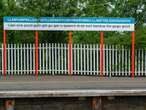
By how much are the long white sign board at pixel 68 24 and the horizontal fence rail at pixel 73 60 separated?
85 cm

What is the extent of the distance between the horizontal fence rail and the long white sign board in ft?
2.79

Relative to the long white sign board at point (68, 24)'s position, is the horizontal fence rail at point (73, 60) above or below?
below

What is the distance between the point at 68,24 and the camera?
2628cm

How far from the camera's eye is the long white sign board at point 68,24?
26047 mm

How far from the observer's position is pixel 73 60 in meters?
26.7

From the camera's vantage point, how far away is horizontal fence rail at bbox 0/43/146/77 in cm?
2644

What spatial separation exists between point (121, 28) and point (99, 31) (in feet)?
3.89

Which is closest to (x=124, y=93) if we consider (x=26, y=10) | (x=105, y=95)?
(x=105, y=95)

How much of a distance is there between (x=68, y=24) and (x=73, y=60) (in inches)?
69.7

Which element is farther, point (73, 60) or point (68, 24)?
point (73, 60)

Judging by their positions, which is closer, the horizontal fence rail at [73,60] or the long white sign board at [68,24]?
the long white sign board at [68,24]

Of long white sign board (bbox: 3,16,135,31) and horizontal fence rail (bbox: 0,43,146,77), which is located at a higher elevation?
long white sign board (bbox: 3,16,135,31)

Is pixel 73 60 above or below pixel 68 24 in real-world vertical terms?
below

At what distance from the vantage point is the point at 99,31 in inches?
1067
